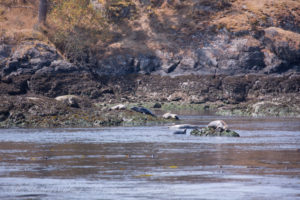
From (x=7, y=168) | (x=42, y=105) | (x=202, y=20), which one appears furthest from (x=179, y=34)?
(x=7, y=168)

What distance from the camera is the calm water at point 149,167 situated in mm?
9859

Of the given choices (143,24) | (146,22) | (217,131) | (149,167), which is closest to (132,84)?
(143,24)

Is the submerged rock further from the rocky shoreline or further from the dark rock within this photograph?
the dark rock

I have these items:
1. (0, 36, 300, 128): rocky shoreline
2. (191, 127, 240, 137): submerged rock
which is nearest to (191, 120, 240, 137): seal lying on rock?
(191, 127, 240, 137): submerged rock

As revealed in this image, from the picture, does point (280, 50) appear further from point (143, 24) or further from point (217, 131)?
point (217, 131)

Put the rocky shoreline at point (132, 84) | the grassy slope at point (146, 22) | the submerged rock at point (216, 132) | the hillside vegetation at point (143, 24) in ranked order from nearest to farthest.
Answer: the submerged rock at point (216, 132) < the rocky shoreline at point (132, 84) < the hillside vegetation at point (143, 24) < the grassy slope at point (146, 22)

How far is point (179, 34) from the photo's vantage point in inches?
2190

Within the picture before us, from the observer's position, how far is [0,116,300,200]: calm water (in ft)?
32.3

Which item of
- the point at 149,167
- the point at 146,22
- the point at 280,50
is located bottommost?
the point at 280,50

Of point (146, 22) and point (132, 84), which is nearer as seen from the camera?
point (132, 84)

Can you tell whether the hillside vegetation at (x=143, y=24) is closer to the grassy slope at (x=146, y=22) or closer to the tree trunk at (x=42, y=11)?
the grassy slope at (x=146, y=22)

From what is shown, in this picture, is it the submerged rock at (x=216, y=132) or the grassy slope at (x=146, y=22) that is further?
the grassy slope at (x=146, y=22)

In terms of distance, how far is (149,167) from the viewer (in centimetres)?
1269

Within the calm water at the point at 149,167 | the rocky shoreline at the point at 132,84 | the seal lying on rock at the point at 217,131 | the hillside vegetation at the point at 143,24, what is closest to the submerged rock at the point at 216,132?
the seal lying on rock at the point at 217,131
